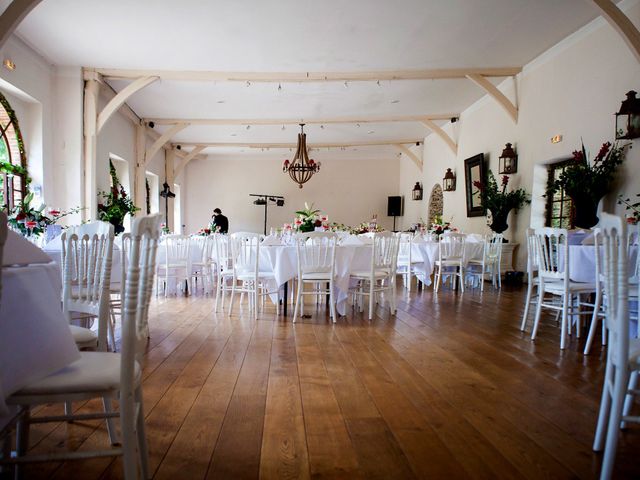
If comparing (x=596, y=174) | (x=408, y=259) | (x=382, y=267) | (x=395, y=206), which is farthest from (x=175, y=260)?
(x=395, y=206)

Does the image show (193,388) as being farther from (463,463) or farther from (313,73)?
(313,73)

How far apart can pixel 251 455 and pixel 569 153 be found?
5.82 metres

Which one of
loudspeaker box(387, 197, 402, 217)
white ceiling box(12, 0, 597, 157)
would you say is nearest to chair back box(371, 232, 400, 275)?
white ceiling box(12, 0, 597, 157)

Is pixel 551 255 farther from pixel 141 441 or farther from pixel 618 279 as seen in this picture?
pixel 141 441

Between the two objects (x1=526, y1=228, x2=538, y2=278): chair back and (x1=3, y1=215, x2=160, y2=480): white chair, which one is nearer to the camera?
(x1=3, y1=215, x2=160, y2=480): white chair

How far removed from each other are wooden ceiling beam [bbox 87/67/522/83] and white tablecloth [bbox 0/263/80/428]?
594 centimetres

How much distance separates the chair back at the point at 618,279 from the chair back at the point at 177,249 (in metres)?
4.99

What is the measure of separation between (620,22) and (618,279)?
3979mm

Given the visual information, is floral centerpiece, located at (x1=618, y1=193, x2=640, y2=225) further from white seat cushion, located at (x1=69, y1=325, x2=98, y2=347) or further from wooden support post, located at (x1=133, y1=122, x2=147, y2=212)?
wooden support post, located at (x1=133, y1=122, x2=147, y2=212)

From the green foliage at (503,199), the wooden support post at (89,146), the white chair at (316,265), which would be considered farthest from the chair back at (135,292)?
the green foliage at (503,199)

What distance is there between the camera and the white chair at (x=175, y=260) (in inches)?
211

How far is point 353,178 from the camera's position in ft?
46.4

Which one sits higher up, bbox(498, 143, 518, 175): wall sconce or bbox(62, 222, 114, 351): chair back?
bbox(498, 143, 518, 175): wall sconce

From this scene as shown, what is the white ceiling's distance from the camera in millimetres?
4512
